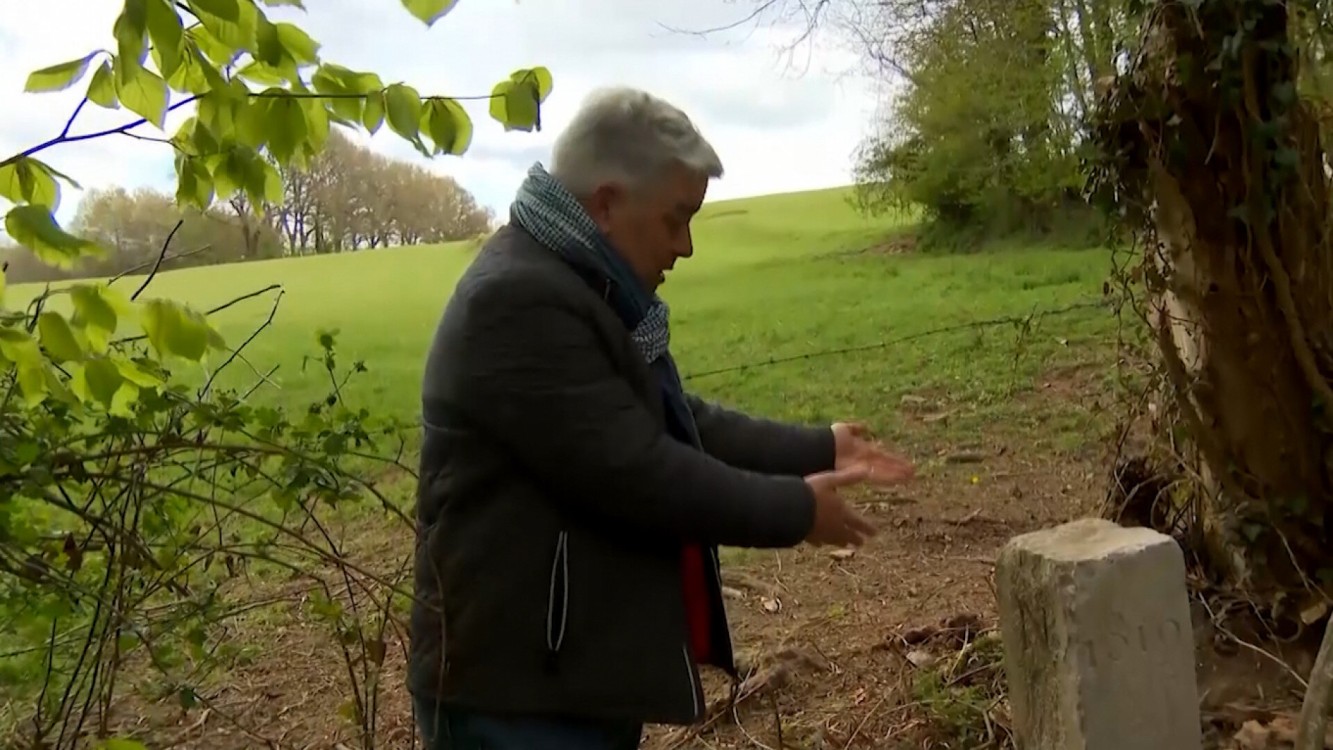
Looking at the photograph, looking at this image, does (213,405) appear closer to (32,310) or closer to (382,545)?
(32,310)

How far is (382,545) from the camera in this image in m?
6.46

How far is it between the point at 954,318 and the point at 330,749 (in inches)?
378

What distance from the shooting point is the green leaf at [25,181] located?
1.93 m

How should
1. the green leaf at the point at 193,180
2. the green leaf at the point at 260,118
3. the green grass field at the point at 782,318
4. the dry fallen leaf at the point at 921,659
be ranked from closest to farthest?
the green leaf at the point at 260,118 < the green leaf at the point at 193,180 < the dry fallen leaf at the point at 921,659 < the green grass field at the point at 782,318

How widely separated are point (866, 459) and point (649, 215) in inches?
27.7

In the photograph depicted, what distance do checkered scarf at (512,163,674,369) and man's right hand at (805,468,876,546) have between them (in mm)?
371

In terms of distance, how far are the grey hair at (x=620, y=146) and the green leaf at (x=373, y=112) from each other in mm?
342

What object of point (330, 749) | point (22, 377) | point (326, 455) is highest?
point (22, 377)

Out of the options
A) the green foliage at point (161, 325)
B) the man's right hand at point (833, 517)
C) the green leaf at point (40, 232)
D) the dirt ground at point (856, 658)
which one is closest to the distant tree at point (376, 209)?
the dirt ground at point (856, 658)

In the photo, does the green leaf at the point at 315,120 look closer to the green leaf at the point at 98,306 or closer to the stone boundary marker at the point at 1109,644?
the green leaf at the point at 98,306

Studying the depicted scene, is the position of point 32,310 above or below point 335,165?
below

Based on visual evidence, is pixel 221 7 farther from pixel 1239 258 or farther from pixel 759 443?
pixel 1239 258

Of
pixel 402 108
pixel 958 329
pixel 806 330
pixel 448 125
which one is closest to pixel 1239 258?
pixel 448 125

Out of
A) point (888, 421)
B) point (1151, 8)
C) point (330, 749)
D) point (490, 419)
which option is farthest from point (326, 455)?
point (888, 421)
